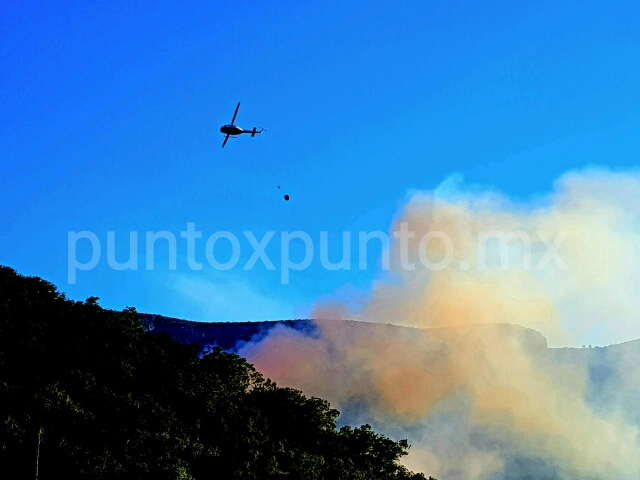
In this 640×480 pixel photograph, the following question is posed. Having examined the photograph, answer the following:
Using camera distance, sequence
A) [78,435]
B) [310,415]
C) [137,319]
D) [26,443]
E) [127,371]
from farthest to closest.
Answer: [137,319] < [310,415] < [127,371] < [78,435] < [26,443]

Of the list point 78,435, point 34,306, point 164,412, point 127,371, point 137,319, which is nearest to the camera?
point 78,435

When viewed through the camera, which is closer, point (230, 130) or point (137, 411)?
point (137, 411)

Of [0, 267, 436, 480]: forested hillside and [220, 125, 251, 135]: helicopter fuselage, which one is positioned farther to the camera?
[220, 125, 251, 135]: helicopter fuselage

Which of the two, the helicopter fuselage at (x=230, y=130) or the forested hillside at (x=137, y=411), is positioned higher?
the helicopter fuselage at (x=230, y=130)

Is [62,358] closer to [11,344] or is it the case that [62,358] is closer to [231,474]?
[11,344]

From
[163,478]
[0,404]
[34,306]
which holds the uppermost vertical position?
[34,306]

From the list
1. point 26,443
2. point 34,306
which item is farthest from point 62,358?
point 26,443

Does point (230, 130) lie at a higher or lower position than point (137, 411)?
higher

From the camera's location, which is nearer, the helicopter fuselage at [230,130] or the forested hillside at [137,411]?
the forested hillside at [137,411]

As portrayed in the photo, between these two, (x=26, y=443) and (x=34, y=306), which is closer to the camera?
(x=26, y=443)

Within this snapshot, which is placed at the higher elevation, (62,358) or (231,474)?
(62,358)

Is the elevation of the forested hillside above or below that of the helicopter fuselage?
below

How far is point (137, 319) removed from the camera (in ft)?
297

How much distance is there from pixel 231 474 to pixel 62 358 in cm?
1928
